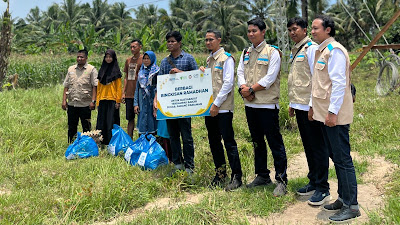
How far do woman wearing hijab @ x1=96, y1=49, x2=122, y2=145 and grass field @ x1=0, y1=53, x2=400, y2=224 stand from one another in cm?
57

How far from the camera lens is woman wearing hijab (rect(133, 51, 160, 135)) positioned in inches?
201

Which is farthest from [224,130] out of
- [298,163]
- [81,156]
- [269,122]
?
[81,156]

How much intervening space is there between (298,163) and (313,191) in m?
1.42

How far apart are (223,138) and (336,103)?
4.58 feet

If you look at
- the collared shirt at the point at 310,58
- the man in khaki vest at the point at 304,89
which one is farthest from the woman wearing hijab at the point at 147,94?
the collared shirt at the point at 310,58

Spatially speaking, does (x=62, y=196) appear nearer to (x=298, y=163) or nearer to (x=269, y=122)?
(x=269, y=122)

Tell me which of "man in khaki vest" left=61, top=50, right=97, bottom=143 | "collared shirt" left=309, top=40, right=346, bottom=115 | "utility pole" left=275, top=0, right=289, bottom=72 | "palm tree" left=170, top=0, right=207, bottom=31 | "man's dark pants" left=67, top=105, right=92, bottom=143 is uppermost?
"palm tree" left=170, top=0, right=207, bottom=31

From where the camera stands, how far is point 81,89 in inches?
230

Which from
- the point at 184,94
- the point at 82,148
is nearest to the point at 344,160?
the point at 184,94

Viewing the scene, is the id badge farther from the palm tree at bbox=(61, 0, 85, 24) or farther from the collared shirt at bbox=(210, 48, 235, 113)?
the palm tree at bbox=(61, 0, 85, 24)

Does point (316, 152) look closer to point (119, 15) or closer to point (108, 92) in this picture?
point (108, 92)

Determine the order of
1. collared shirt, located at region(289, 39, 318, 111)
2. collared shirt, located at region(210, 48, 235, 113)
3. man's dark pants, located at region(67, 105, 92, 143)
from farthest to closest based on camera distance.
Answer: man's dark pants, located at region(67, 105, 92, 143) → collared shirt, located at region(210, 48, 235, 113) → collared shirt, located at region(289, 39, 318, 111)

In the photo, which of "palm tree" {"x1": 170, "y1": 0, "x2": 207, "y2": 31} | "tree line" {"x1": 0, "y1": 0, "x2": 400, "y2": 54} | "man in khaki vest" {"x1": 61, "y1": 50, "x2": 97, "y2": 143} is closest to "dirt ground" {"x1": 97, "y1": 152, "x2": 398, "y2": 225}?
"man in khaki vest" {"x1": 61, "y1": 50, "x2": 97, "y2": 143}

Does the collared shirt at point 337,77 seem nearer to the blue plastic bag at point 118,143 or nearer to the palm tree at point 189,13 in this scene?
the blue plastic bag at point 118,143
